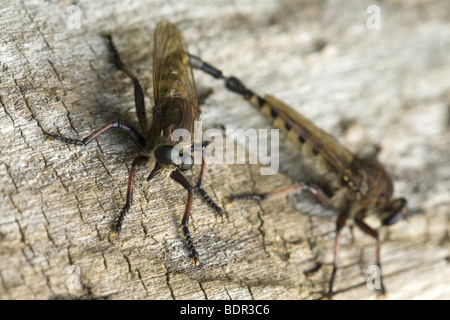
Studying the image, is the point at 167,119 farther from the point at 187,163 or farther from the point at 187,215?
the point at 187,215

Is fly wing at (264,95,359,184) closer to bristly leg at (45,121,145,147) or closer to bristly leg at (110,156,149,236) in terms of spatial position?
bristly leg at (45,121,145,147)

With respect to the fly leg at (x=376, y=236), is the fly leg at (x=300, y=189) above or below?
above

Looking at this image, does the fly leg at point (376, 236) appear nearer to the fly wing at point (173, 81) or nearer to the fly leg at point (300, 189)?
the fly leg at point (300, 189)

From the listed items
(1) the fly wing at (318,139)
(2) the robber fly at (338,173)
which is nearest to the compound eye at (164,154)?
(2) the robber fly at (338,173)

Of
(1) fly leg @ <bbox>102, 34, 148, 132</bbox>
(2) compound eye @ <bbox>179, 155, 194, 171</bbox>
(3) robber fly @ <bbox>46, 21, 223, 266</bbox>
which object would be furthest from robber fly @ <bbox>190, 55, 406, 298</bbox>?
(2) compound eye @ <bbox>179, 155, 194, 171</bbox>

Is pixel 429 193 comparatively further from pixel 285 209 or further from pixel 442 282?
pixel 285 209

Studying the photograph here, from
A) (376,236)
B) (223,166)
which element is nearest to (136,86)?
(223,166)

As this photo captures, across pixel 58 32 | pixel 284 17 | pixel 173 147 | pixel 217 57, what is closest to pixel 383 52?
pixel 284 17
